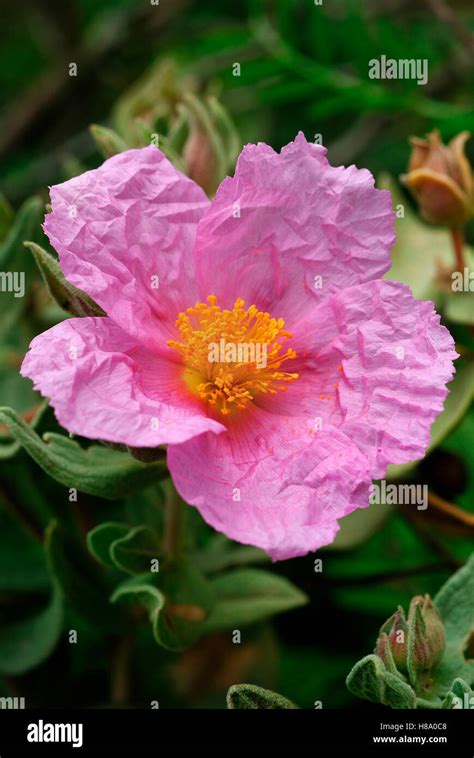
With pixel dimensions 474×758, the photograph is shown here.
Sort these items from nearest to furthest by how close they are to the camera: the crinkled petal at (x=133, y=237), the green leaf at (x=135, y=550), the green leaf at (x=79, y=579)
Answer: the crinkled petal at (x=133, y=237)
the green leaf at (x=135, y=550)
the green leaf at (x=79, y=579)

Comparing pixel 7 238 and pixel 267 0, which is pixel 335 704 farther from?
pixel 267 0

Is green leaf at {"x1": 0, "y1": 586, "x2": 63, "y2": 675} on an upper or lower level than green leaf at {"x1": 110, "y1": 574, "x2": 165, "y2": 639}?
lower

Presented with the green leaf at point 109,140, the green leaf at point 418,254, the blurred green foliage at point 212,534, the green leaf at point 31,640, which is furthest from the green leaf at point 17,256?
the green leaf at point 418,254

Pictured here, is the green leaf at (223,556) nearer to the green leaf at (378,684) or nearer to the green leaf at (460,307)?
the green leaf at (378,684)

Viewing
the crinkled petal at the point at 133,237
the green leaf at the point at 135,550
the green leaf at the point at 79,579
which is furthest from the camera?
the green leaf at the point at 79,579

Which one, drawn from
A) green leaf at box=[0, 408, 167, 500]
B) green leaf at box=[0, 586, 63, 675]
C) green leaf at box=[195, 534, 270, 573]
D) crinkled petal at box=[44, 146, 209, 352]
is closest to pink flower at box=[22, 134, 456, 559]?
crinkled petal at box=[44, 146, 209, 352]

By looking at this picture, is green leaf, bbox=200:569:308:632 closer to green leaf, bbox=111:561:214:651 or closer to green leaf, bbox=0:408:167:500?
green leaf, bbox=111:561:214:651

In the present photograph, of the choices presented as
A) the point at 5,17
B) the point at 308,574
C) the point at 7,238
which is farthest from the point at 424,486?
the point at 5,17
